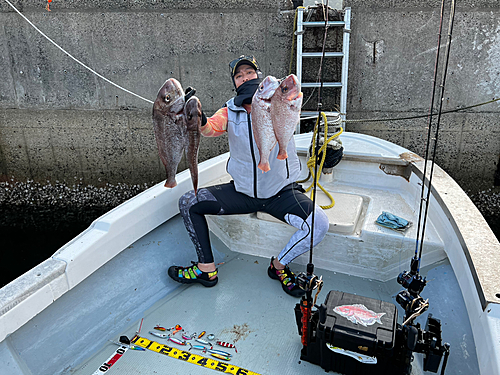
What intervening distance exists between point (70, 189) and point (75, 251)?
6038 millimetres

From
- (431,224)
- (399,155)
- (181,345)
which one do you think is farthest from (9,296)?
(399,155)

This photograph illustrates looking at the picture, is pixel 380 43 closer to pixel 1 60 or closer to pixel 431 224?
pixel 431 224

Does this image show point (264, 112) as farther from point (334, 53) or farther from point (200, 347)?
point (334, 53)

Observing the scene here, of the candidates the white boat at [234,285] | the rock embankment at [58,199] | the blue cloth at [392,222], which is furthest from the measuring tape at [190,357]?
the rock embankment at [58,199]

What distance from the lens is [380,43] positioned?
6.40 metres

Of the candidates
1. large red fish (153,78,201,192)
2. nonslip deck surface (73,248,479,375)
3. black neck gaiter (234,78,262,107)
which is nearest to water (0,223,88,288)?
nonslip deck surface (73,248,479,375)

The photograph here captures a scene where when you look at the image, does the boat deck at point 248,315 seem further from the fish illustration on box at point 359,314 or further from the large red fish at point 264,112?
the large red fish at point 264,112

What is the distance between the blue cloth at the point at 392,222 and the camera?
9.43ft

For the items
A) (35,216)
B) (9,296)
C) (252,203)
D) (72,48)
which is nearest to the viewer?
(9,296)

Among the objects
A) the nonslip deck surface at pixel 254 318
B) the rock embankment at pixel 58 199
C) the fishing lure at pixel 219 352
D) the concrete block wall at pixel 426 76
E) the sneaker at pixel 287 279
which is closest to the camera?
the nonslip deck surface at pixel 254 318

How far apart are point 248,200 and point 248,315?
0.81m

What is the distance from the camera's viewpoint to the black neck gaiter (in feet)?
8.12

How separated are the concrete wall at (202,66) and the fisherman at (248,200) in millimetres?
4327

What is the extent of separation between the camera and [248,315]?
262 centimetres
